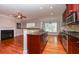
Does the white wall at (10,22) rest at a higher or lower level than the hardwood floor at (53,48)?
higher

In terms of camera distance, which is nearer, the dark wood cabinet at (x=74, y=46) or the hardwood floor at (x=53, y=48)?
the dark wood cabinet at (x=74, y=46)

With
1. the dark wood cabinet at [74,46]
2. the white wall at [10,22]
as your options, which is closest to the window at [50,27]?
the dark wood cabinet at [74,46]

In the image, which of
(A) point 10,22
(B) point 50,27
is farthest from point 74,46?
(A) point 10,22

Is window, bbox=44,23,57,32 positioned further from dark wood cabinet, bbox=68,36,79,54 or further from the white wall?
the white wall

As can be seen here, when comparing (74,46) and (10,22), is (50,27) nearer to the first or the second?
(74,46)

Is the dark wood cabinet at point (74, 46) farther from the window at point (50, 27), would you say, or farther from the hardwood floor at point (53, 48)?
the window at point (50, 27)

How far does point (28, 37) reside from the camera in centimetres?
377

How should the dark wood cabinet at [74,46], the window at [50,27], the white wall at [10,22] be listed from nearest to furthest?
the dark wood cabinet at [74,46], the window at [50,27], the white wall at [10,22]

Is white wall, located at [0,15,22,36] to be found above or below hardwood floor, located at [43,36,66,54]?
above

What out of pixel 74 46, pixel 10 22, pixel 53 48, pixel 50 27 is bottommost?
pixel 53 48

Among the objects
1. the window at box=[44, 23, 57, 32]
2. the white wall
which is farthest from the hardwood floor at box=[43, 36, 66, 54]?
the white wall

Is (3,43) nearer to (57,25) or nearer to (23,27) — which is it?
(23,27)
